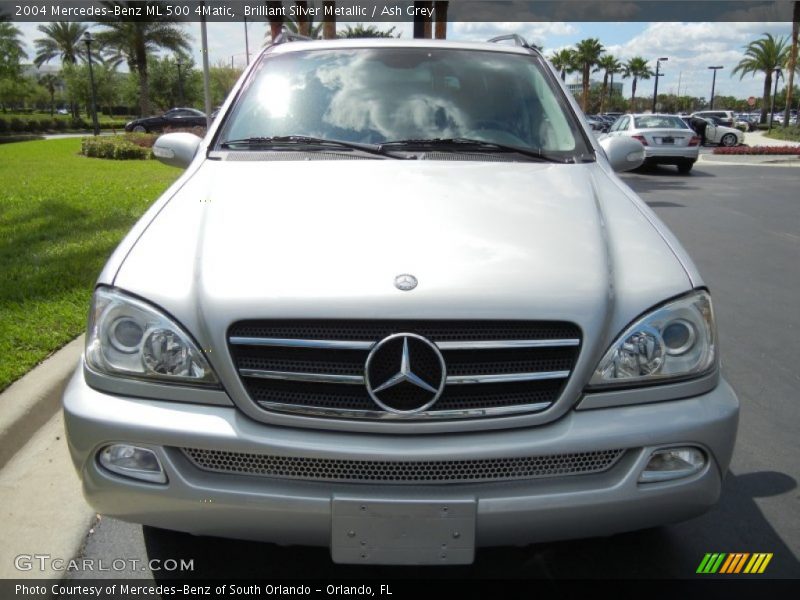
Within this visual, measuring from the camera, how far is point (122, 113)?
8762 cm

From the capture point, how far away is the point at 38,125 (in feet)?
159

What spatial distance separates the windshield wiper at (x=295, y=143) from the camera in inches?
131

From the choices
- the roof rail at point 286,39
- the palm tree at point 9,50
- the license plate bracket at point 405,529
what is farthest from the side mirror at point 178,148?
the palm tree at point 9,50

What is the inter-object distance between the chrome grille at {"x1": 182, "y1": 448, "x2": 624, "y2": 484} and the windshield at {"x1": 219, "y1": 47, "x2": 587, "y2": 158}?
1.72 metres

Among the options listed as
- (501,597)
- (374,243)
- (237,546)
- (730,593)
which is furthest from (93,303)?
(730,593)

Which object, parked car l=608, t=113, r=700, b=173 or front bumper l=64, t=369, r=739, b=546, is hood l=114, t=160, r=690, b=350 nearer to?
front bumper l=64, t=369, r=739, b=546

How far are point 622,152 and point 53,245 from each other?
17.4 ft

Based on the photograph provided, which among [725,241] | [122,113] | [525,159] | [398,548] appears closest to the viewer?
[398,548]

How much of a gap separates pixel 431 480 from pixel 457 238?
2.59 ft

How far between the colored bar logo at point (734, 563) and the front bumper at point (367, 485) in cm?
69

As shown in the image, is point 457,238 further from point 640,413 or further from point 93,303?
point 93,303

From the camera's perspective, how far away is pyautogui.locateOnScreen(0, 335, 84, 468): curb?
3504 mm

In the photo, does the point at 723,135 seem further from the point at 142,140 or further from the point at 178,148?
the point at 178,148

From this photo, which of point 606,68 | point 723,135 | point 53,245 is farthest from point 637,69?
point 53,245
